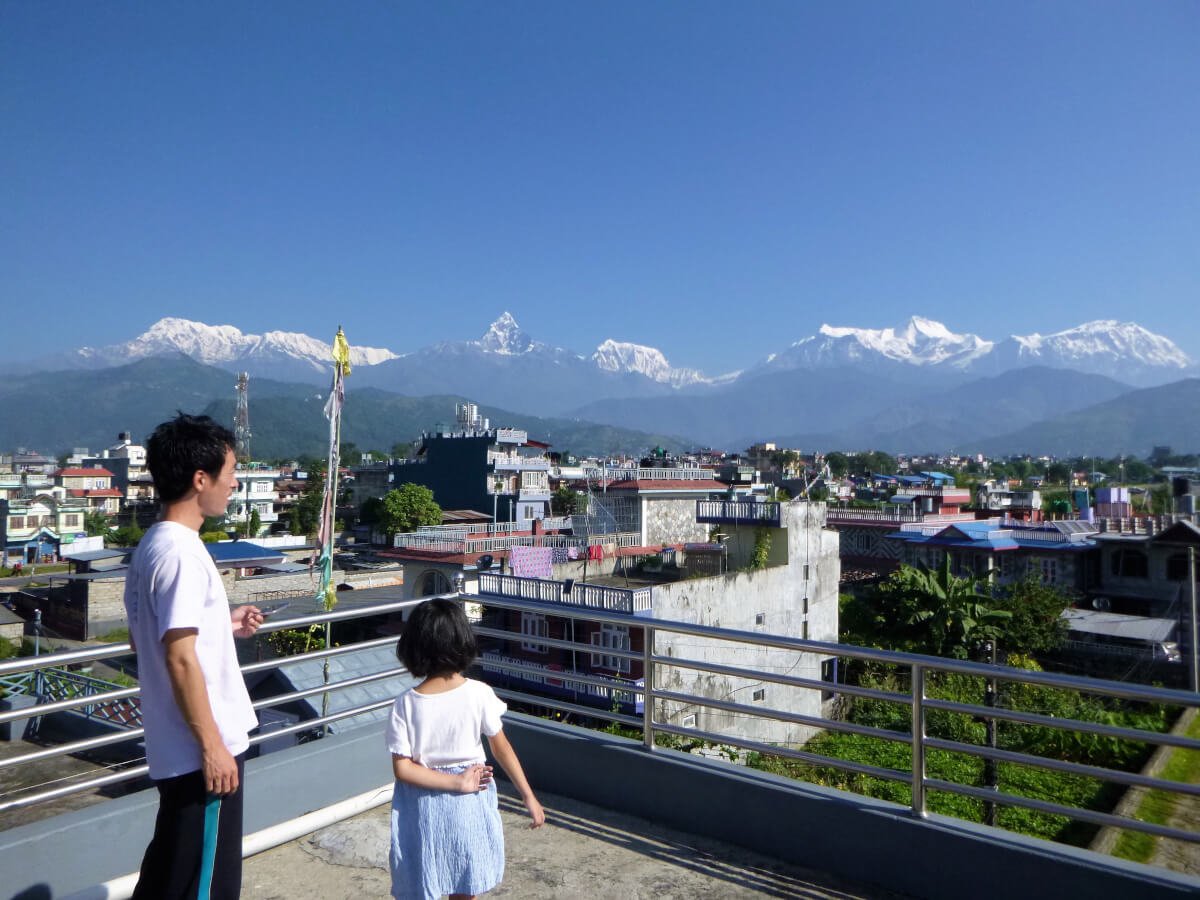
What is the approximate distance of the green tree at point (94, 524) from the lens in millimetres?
59781

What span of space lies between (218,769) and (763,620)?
1702 centimetres

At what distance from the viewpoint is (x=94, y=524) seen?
201 ft

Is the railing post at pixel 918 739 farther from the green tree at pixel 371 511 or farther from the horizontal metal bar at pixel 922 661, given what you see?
the green tree at pixel 371 511

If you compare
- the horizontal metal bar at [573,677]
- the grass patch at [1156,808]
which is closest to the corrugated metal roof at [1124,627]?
the grass patch at [1156,808]

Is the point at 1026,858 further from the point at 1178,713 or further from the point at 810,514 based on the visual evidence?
the point at 810,514

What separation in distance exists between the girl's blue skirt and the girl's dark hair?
307 millimetres

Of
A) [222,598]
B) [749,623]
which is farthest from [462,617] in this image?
[749,623]

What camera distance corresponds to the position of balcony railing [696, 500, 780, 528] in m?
20.3

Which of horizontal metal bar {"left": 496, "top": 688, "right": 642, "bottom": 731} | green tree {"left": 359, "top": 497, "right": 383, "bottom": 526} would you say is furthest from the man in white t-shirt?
green tree {"left": 359, "top": 497, "right": 383, "bottom": 526}

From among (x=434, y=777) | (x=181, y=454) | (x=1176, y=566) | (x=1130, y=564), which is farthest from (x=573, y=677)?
(x=1130, y=564)

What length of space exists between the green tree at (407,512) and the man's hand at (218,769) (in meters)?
46.0

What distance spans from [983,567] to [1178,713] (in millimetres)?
22018

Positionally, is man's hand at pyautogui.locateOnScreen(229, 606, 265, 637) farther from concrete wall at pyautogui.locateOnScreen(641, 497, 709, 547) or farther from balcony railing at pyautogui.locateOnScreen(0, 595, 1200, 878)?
concrete wall at pyautogui.locateOnScreen(641, 497, 709, 547)

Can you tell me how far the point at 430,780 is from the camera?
2.33 meters
